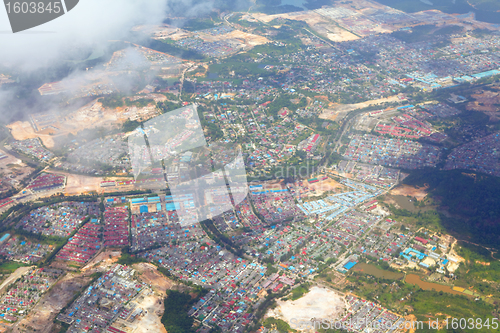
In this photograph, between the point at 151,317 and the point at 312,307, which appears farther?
the point at 312,307

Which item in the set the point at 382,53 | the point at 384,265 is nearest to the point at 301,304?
the point at 384,265

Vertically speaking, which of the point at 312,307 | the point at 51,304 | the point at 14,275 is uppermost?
the point at 14,275

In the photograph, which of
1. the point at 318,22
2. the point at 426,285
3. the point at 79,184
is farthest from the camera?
the point at 318,22

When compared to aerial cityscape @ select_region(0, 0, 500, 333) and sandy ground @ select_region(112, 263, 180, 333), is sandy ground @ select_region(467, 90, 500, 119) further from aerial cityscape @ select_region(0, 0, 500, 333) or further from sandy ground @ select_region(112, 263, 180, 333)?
sandy ground @ select_region(112, 263, 180, 333)

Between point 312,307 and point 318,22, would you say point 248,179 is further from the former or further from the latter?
point 318,22

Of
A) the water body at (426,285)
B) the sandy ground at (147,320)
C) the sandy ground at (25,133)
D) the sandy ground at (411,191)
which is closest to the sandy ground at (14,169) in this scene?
the sandy ground at (25,133)

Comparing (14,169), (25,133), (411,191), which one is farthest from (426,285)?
(25,133)

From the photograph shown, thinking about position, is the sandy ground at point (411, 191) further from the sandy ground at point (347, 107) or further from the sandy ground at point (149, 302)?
the sandy ground at point (149, 302)
